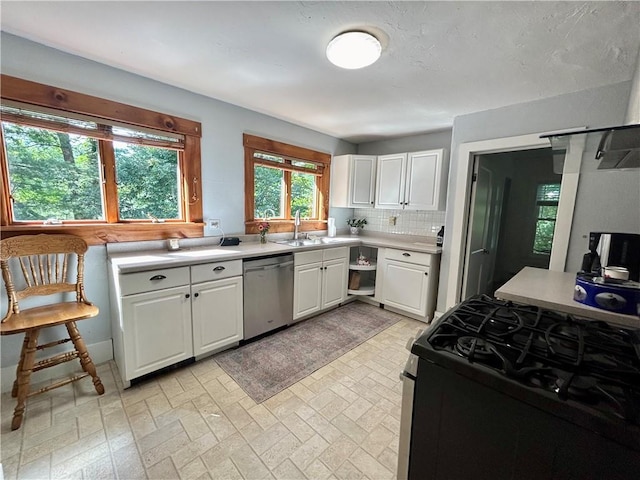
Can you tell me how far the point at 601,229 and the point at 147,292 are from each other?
3.50 meters

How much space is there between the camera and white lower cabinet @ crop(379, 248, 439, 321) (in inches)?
121

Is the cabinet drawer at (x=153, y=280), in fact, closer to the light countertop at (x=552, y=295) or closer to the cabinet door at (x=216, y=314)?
the cabinet door at (x=216, y=314)

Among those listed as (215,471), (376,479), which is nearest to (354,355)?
(376,479)

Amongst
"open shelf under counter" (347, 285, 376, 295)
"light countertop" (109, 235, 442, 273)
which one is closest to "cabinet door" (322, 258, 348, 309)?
"open shelf under counter" (347, 285, 376, 295)

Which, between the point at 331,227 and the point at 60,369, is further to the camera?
the point at 331,227

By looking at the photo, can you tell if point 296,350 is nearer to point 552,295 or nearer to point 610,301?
point 552,295

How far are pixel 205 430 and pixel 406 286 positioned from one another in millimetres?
2462

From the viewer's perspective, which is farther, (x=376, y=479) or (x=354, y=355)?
(x=354, y=355)

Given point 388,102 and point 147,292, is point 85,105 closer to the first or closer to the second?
point 147,292

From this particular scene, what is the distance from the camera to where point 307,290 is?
9.87ft

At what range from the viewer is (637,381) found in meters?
0.70

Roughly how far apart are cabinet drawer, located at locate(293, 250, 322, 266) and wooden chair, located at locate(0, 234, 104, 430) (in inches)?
65.7

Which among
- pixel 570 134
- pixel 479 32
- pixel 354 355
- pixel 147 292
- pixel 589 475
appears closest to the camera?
pixel 589 475

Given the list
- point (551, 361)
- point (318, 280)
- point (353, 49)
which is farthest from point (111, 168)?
point (551, 361)
